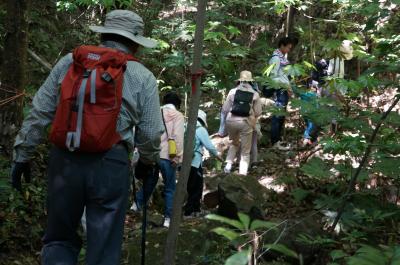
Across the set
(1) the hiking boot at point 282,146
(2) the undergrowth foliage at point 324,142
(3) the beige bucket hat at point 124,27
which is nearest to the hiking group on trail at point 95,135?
(3) the beige bucket hat at point 124,27

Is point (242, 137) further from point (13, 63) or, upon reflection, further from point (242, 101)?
point (13, 63)

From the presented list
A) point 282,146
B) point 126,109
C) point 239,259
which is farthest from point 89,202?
point 282,146

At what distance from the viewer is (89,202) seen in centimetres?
296

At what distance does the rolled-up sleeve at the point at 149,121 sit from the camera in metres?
3.11

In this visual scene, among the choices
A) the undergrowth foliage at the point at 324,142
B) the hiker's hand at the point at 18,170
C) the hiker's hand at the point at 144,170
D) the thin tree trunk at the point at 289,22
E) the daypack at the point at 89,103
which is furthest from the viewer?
the thin tree trunk at the point at 289,22

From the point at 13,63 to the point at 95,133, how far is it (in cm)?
322

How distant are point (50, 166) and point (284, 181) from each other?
16.1ft

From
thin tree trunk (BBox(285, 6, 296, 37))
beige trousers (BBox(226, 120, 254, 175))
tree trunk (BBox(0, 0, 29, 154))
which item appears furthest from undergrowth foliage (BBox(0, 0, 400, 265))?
beige trousers (BBox(226, 120, 254, 175))

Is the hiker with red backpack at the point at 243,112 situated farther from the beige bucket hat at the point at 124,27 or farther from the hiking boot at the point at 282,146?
the beige bucket hat at the point at 124,27

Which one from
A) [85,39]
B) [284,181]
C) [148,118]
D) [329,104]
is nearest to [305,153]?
[284,181]

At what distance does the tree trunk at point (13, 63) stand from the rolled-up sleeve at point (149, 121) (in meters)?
2.73

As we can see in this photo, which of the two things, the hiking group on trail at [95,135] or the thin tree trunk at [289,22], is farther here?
the thin tree trunk at [289,22]

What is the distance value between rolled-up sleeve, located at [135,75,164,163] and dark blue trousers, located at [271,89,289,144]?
6336 mm

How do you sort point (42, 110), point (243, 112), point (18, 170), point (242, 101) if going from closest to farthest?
point (42, 110)
point (18, 170)
point (242, 101)
point (243, 112)
